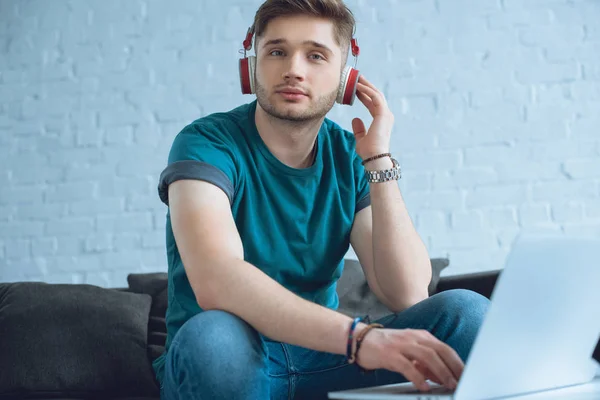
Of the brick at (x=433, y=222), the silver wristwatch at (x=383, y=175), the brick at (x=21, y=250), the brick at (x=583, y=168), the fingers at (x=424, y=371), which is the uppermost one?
the silver wristwatch at (x=383, y=175)

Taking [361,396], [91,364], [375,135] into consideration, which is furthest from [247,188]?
[91,364]

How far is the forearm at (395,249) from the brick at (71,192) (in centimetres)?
167

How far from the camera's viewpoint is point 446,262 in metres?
2.30

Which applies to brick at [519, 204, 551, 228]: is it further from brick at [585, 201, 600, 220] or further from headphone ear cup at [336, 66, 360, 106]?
headphone ear cup at [336, 66, 360, 106]

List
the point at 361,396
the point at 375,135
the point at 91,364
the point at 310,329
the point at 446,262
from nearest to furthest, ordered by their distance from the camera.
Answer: the point at 361,396
the point at 310,329
the point at 375,135
the point at 91,364
the point at 446,262

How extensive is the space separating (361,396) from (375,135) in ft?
2.86

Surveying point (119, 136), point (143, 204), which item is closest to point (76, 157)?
point (119, 136)

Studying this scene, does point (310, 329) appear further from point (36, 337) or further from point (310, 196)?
point (36, 337)

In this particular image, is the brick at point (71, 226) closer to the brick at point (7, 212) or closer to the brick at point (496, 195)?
the brick at point (7, 212)

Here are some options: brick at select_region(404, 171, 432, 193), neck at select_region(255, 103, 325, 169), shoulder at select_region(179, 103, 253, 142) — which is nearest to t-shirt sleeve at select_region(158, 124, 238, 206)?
shoulder at select_region(179, 103, 253, 142)

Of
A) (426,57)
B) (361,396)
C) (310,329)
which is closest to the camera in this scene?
(361,396)

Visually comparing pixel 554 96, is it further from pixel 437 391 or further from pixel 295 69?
pixel 437 391

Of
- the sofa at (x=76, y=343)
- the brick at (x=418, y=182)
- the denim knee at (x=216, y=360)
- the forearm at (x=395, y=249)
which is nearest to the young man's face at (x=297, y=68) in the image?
the forearm at (x=395, y=249)

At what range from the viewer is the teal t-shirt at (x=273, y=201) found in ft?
4.58
